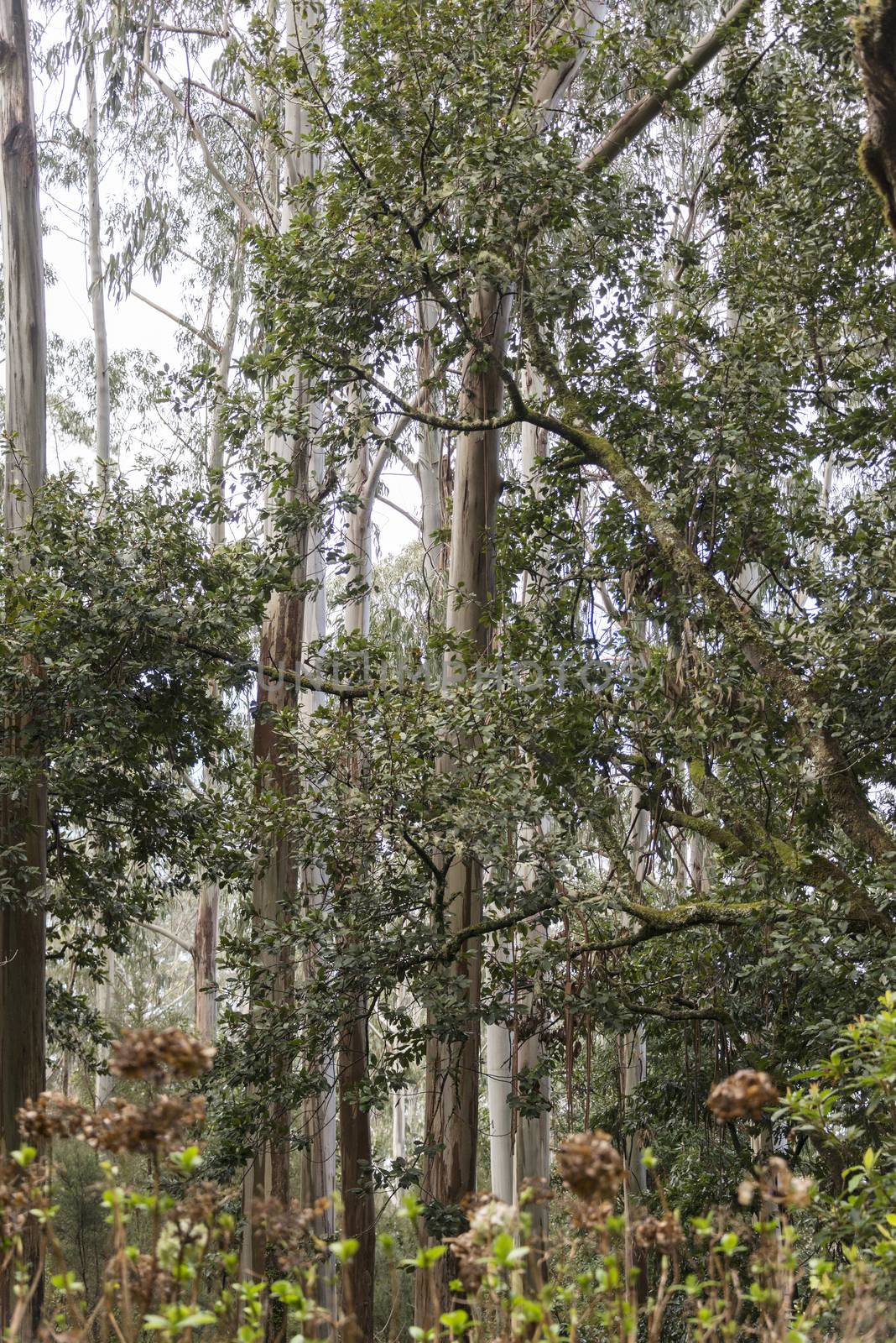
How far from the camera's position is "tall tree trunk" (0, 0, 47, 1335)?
561 cm

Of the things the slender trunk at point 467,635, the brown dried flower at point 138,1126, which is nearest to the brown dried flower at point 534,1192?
the brown dried flower at point 138,1126

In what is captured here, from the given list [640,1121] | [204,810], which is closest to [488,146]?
[204,810]

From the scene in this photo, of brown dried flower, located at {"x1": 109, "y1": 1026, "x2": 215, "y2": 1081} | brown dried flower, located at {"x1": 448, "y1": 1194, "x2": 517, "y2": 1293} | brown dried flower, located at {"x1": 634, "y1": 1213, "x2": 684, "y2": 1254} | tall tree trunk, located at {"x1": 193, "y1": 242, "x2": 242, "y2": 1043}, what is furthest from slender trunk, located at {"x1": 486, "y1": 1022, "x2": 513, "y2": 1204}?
brown dried flower, located at {"x1": 109, "y1": 1026, "x2": 215, "y2": 1081}

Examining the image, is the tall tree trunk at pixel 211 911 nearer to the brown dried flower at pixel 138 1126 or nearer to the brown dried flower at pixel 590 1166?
the brown dried flower at pixel 138 1126

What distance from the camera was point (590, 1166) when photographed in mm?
1537

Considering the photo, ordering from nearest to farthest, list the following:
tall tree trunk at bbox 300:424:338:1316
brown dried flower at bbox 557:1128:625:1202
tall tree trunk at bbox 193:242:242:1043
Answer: brown dried flower at bbox 557:1128:625:1202
tall tree trunk at bbox 300:424:338:1316
tall tree trunk at bbox 193:242:242:1043

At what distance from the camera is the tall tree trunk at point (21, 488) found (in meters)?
5.61

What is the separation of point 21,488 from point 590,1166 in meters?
5.41

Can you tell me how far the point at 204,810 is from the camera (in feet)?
20.4

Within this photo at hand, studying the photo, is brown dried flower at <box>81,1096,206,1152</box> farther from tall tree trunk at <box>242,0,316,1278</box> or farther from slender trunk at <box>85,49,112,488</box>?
slender trunk at <box>85,49,112,488</box>

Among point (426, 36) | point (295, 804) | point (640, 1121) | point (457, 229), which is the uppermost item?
point (426, 36)

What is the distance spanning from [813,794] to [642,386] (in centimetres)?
181

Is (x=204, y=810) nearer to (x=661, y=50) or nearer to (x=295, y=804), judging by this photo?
(x=295, y=804)

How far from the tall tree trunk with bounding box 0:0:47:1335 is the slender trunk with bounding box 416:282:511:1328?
178 centimetres
